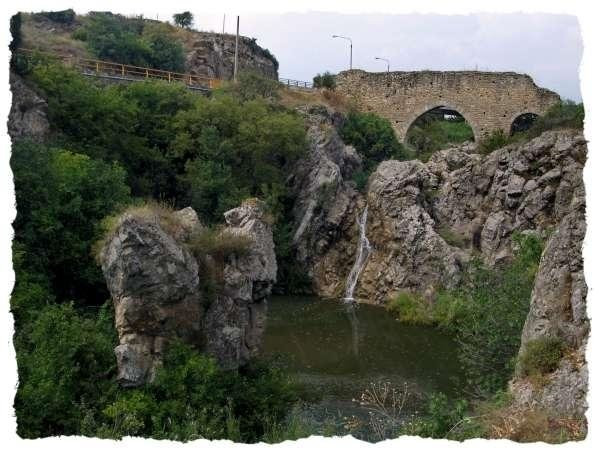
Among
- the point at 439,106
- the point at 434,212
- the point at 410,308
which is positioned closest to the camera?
the point at 410,308

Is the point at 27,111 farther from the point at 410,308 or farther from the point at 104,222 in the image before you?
the point at 410,308

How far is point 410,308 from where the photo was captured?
22.5 meters

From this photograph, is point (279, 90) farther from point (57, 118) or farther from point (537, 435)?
point (537, 435)

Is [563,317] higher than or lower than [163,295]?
higher

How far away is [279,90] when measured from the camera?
34.4 m

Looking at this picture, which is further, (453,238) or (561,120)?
(561,120)

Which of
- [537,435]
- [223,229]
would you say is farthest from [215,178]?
[537,435]

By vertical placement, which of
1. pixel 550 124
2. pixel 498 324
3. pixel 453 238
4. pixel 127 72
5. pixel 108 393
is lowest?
pixel 108 393

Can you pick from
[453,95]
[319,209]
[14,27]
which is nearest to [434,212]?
[319,209]

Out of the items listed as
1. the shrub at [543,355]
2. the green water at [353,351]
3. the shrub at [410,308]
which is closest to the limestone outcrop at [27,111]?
the green water at [353,351]

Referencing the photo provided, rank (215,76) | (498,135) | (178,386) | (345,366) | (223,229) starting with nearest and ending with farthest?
(178,386), (223,229), (345,366), (498,135), (215,76)

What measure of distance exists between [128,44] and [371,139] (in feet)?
48.9

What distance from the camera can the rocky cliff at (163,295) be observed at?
9.19m

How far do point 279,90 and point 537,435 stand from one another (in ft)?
101
